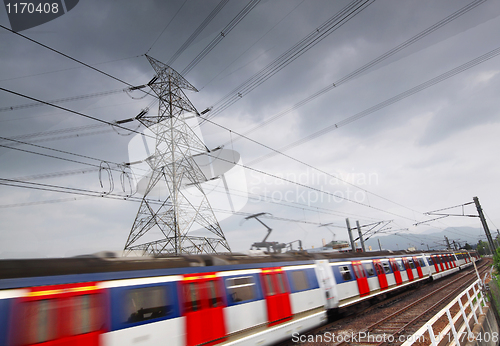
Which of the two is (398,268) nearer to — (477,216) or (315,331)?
(477,216)

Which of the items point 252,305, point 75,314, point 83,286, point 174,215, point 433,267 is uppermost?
point 174,215

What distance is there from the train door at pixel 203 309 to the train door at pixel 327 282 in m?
5.88

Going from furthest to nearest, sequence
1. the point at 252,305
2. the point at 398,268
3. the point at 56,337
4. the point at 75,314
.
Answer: the point at 398,268
the point at 252,305
the point at 75,314
the point at 56,337

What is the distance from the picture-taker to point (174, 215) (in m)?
13.5

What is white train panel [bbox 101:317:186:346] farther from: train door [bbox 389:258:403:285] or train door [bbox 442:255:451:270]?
train door [bbox 442:255:451:270]

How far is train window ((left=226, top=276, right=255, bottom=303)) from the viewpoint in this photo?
8.18 meters

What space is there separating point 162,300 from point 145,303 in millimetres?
407

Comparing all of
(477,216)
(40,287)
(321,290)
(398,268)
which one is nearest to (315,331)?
(321,290)

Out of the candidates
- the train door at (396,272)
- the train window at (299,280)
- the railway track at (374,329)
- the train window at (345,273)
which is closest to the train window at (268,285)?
the train window at (299,280)

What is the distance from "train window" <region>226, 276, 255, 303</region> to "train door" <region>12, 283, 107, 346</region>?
3610 millimetres

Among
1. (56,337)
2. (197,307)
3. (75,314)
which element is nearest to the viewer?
(56,337)

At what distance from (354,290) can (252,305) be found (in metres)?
7.77

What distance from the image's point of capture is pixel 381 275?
Result: 1723cm

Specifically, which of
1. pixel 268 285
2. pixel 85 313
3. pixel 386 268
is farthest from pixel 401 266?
pixel 85 313
